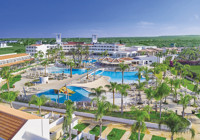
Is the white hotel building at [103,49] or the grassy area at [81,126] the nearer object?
the grassy area at [81,126]

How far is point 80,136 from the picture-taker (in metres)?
16.4

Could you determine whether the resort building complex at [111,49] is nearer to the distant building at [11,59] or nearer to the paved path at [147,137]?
the distant building at [11,59]

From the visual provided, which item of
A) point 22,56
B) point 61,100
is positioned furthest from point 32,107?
point 22,56

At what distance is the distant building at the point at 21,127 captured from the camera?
40.7ft

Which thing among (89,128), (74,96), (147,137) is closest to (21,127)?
(89,128)

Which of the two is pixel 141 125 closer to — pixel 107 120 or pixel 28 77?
pixel 107 120

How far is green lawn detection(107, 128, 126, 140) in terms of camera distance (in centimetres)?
1644

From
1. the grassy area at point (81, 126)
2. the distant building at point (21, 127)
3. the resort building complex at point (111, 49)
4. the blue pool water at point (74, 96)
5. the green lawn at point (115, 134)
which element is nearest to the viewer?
the distant building at point (21, 127)

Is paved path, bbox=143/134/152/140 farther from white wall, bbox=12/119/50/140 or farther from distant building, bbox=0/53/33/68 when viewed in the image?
distant building, bbox=0/53/33/68

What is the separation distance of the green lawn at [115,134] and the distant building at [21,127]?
6.02 meters

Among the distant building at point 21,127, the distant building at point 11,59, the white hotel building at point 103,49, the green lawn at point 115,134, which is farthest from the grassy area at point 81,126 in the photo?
the white hotel building at point 103,49

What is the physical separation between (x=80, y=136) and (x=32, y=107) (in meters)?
10.8

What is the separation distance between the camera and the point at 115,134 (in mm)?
16938

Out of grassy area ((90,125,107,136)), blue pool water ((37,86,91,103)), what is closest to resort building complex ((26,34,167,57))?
blue pool water ((37,86,91,103))
